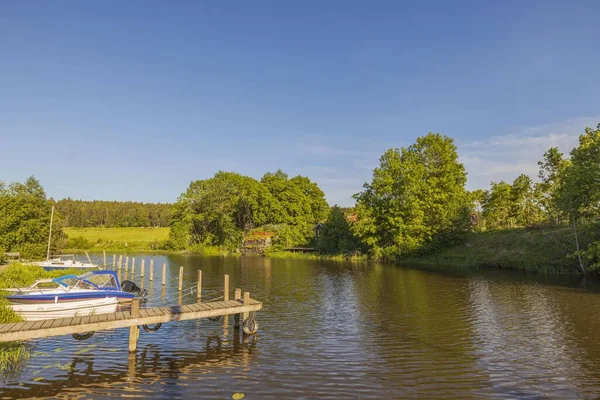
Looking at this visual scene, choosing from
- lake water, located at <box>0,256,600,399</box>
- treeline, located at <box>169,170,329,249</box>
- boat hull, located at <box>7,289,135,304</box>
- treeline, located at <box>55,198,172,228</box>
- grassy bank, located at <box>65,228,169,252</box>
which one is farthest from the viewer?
treeline, located at <box>55,198,172,228</box>

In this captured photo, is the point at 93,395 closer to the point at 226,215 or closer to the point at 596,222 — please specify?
the point at 596,222

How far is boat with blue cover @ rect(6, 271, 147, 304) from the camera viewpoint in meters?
20.4

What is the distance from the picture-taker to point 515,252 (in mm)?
51375

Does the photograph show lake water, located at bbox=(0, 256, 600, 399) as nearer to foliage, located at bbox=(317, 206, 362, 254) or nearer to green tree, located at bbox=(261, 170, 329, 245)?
foliage, located at bbox=(317, 206, 362, 254)

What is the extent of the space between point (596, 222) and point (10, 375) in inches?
1911

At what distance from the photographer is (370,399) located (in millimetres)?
11594

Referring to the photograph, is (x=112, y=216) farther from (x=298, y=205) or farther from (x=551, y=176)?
(x=551, y=176)

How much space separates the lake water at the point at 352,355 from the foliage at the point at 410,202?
114 feet

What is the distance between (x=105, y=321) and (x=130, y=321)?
3.19 feet

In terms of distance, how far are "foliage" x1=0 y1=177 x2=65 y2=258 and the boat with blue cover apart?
35.5 m

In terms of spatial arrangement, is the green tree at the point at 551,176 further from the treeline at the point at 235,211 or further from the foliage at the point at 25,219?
the foliage at the point at 25,219

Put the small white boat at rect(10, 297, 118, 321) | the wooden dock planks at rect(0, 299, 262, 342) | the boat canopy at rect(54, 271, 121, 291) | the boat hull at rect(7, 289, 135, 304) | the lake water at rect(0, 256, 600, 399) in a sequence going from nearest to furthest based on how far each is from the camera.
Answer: the lake water at rect(0, 256, 600, 399) < the wooden dock planks at rect(0, 299, 262, 342) < the small white boat at rect(10, 297, 118, 321) < the boat hull at rect(7, 289, 135, 304) < the boat canopy at rect(54, 271, 121, 291)

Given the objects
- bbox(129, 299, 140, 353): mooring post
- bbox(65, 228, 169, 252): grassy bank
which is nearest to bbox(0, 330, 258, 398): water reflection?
bbox(129, 299, 140, 353): mooring post

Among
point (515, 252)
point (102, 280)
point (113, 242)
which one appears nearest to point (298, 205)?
point (113, 242)
